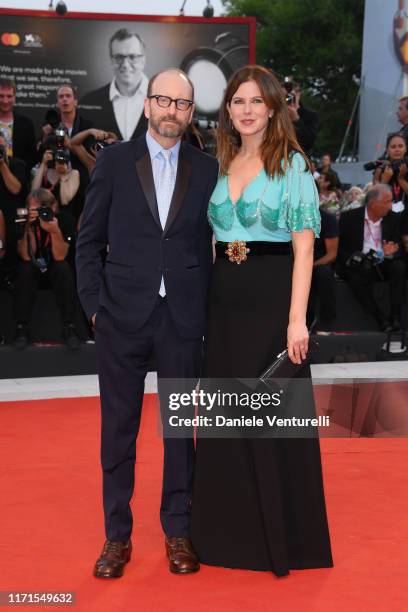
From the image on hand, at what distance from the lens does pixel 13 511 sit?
4.26m

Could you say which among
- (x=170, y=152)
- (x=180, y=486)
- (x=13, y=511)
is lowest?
(x=13, y=511)

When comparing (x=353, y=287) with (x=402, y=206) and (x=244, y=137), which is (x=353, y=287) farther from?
(x=244, y=137)

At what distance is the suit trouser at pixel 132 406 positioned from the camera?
345cm

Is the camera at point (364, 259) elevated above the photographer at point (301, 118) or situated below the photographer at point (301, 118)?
below

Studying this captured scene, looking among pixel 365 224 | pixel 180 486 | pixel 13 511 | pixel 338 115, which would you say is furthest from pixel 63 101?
pixel 338 115

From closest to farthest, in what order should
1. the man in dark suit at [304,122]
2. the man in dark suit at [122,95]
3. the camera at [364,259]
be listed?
→ the man in dark suit at [304,122] < the camera at [364,259] < the man in dark suit at [122,95]

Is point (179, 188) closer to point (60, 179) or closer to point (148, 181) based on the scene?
point (148, 181)

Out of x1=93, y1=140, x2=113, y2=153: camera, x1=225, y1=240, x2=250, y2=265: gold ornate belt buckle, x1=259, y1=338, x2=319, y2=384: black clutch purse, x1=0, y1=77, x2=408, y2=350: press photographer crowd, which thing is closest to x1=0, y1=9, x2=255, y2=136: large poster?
x1=0, y1=77, x2=408, y2=350: press photographer crowd

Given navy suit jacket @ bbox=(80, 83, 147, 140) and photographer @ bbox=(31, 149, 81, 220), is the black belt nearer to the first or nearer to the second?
photographer @ bbox=(31, 149, 81, 220)

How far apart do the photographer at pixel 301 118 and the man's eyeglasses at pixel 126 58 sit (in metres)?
3.04

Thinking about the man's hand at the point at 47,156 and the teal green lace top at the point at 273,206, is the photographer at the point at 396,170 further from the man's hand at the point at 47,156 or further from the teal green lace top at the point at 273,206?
the teal green lace top at the point at 273,206

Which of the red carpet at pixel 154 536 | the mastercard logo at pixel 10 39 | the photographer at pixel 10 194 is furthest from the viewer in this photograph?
the mastercard logo at pixel 10 39

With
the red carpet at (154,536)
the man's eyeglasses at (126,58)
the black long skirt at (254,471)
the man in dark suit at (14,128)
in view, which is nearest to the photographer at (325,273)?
the man in dark suit at (14,128)

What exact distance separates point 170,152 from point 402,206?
5.83 m
